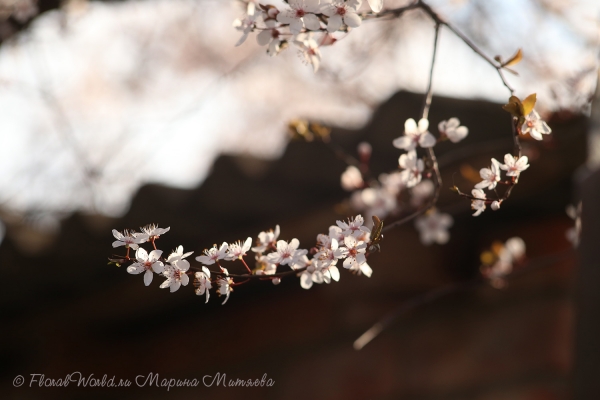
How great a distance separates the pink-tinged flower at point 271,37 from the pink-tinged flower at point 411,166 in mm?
304

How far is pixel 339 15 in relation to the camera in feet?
2.72

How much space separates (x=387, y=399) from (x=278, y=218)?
2.59 feet

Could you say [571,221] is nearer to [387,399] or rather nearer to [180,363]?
[387,399]

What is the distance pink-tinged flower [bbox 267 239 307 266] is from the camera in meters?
0.85

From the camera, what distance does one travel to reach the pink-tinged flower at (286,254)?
0.85 m

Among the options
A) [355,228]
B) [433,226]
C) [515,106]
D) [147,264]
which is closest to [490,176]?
[515,106]

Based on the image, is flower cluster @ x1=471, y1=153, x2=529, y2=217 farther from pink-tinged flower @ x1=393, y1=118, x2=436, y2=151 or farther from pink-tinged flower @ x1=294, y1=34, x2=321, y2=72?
pink-tinged flower @ x1=294, y1=34, x2=321, y2=72

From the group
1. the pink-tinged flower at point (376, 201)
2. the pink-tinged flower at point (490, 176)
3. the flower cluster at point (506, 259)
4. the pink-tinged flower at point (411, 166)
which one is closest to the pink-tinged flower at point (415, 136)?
the pink-tinged flower at point (411, 166)

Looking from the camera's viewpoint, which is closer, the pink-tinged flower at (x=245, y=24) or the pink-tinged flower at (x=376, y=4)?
the pink-tinged flower at (x=376, y=4)

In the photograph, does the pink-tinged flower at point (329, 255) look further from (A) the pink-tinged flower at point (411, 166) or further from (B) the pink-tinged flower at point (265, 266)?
(A) the pink-tinged flower at point (411, 166)

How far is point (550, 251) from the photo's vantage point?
188 centimetres

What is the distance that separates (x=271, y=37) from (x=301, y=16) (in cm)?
10
